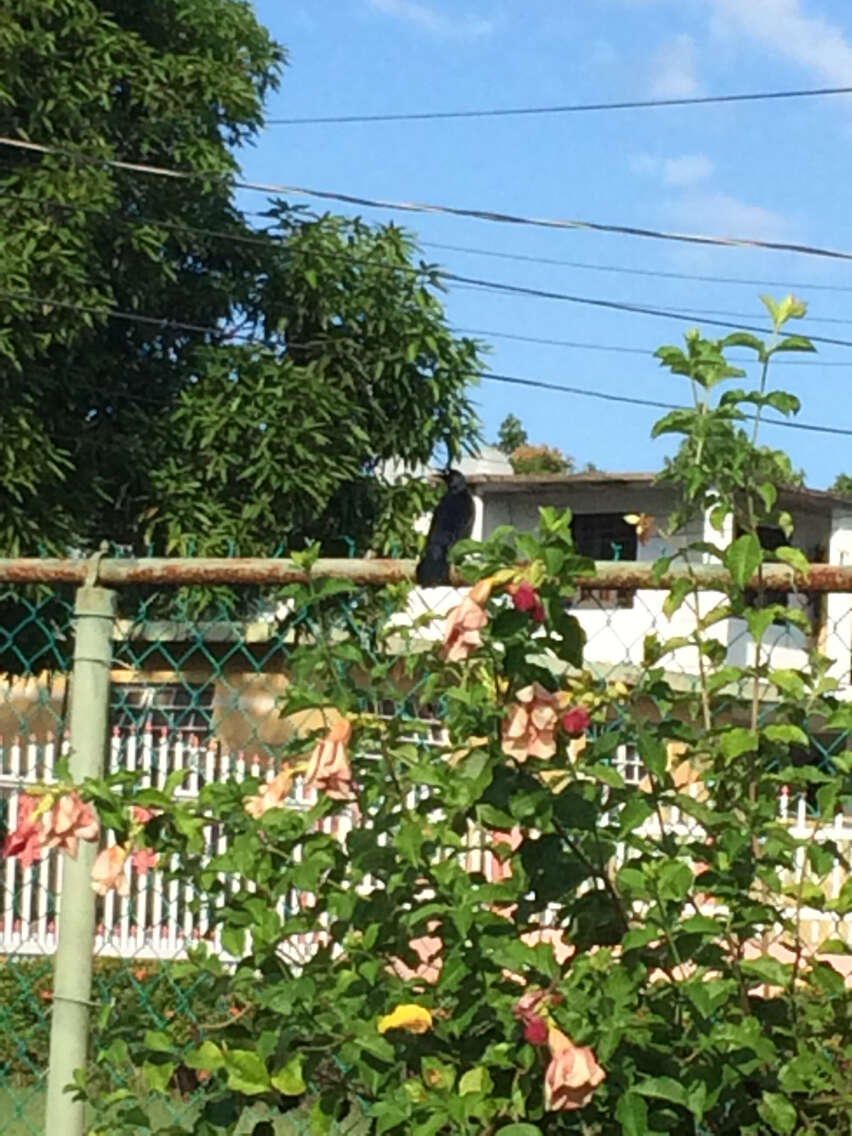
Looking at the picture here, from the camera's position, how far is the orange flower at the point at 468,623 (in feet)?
6.59

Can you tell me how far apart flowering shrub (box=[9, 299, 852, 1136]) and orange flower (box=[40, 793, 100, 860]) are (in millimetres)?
24

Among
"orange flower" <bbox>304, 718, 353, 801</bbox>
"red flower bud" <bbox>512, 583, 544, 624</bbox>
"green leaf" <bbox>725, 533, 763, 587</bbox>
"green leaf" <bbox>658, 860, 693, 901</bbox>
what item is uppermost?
"green leaf" <bbox>725, 533, 763, 587</bbox>

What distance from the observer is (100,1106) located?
2510mm

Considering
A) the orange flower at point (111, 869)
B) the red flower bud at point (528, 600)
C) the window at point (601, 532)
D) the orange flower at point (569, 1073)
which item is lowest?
the orange flower at point (569, 1073)

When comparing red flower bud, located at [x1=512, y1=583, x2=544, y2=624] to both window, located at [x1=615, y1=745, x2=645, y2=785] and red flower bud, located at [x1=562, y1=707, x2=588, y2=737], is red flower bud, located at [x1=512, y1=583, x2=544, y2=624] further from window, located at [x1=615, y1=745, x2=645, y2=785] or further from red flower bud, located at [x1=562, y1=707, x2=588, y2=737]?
window, located at [x1=615, y1=745, x2=645, y2=785]

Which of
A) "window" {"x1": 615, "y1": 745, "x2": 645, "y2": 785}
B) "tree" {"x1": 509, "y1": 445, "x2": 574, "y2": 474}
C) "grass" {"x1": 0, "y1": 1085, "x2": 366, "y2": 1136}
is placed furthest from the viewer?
"tree" {"x1": 509, "y1": 445, "x2": 574, "y2": 474}

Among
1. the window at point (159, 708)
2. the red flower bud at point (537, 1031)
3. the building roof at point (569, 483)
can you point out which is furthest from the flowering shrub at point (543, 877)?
the building roof at point (569, 483)

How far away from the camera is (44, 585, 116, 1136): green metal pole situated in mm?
3066

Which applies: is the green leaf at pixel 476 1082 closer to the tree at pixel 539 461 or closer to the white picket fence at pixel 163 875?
the white picket fence at pixel 163 875

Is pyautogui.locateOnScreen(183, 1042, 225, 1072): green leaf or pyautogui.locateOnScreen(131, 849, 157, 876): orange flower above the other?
pyautogui.locateOnScreen(131, 849, 157, 876): orange flower

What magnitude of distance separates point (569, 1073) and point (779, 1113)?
0.29 meters

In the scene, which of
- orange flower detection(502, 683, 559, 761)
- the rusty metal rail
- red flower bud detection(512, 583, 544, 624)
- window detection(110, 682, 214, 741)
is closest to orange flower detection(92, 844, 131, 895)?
the rusty metal rail

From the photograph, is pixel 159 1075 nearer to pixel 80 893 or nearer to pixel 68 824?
pixel 68 824

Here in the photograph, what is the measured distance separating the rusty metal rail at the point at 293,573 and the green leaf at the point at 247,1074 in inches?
25.1
